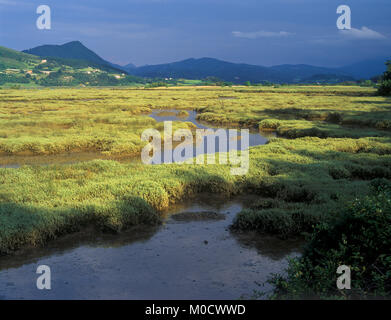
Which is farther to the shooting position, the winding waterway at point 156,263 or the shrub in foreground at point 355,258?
the winding waterway at point 156,263

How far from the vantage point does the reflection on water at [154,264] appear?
833cm

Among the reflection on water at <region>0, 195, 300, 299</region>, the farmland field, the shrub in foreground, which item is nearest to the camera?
the shrub in foreground

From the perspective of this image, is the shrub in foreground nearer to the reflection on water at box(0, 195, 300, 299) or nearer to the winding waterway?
the winding waterway

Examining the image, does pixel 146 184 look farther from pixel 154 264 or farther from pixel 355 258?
pixel 355 258

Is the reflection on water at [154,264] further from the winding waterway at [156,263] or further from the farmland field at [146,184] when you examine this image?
the farmland field at [146,184]

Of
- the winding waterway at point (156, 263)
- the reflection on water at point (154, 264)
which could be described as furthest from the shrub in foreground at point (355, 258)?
the reflection on water at point (154, 264)

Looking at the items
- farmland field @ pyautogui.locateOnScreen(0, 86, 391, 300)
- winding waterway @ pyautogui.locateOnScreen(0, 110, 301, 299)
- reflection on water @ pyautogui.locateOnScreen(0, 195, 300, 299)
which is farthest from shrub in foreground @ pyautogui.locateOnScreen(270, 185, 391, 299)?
reflection on water @ pyautogui.locateOnScreen(0, 195, 300, 299)

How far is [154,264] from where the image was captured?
975 centimetres

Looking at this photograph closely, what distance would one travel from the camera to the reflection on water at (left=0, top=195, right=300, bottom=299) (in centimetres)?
833

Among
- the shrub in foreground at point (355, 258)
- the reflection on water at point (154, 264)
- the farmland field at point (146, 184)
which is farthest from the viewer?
the farmland field at point (146, 184)

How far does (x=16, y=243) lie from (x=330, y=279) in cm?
830

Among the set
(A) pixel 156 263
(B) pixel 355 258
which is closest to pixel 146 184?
(A) pixel 156 263

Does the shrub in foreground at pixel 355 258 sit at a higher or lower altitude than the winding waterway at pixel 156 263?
higher
